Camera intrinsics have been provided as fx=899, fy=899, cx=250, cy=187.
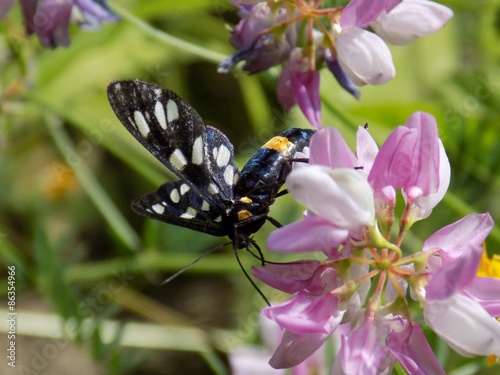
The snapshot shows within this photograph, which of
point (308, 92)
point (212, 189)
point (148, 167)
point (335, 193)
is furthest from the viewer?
point (148, 167)

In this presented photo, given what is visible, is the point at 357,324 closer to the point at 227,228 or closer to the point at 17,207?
the point at 227,228

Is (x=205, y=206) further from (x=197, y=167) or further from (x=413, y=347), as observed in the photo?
(x=413, y=347)

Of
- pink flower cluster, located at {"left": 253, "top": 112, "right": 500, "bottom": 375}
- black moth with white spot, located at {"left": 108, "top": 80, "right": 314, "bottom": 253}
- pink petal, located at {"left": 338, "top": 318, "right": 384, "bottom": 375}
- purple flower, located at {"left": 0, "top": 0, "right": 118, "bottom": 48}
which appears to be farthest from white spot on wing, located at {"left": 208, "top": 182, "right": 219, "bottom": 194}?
purple flower, located at {"left": 0, "top": 0, "right": 118, "bottom": 48}

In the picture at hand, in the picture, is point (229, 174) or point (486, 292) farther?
point (229, 174)

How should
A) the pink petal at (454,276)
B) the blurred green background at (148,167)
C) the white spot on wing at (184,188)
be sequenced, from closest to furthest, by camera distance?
the pink petal at (454,276)
the white spot on wing at (184,188)
the blurred green background at (148,167)

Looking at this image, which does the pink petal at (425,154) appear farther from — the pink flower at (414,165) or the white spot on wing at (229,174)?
the white spot on wing at (229,174)

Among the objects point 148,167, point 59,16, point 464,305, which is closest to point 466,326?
point 464,305

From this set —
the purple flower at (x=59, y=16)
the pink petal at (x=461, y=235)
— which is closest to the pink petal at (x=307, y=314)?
the pink petal at (x=461, y=235)
